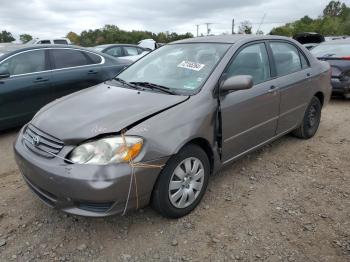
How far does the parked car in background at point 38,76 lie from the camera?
5.21m

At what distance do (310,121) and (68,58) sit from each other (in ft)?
13.4

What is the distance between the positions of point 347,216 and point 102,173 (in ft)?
7.33

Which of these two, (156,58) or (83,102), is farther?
(156,58)

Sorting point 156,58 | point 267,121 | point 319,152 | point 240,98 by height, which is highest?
point 156,58

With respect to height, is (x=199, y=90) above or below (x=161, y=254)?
above

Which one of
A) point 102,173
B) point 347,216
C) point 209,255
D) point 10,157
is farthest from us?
point 10,157

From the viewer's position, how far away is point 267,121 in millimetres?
3969

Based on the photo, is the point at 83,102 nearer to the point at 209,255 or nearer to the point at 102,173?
the point at 102,173

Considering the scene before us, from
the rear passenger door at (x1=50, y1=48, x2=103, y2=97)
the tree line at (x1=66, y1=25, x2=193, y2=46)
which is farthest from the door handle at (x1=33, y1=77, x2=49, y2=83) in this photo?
the tree line at (x1=66, y1=25, x2=193, y2=46)

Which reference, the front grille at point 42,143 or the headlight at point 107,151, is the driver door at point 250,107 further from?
the front grille at point 42,143

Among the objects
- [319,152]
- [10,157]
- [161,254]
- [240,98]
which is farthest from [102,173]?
[319,152]

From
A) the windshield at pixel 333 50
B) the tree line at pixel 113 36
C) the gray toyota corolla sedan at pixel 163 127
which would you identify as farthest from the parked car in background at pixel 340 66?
the tree line at pixel 113 36

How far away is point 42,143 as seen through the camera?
2.85 m

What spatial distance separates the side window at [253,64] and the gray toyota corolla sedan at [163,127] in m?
0.01
